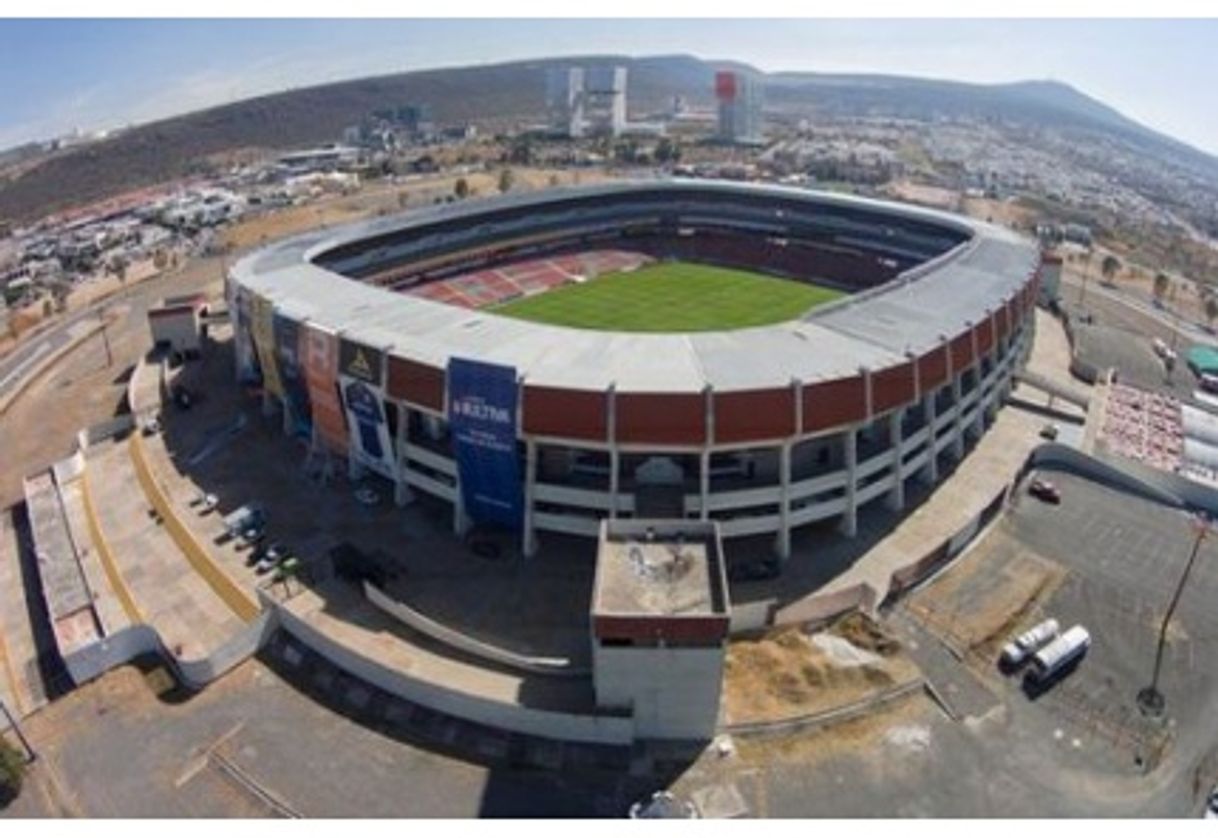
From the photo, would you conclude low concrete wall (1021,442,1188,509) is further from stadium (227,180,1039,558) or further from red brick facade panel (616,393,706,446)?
red brick facade panel (616,393,706,446)

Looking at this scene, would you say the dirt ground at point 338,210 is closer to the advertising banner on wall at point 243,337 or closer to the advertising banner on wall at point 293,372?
the advertising banner on wall at point 243,337

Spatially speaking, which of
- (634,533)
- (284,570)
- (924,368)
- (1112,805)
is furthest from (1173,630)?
(284,570)

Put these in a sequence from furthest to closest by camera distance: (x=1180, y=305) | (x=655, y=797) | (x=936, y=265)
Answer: (x=1180, y=305) < (x=936, y=265) < (x=655, y=797)

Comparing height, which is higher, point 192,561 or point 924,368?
point 924,368

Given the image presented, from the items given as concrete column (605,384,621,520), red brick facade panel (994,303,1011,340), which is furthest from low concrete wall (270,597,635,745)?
red brick facade panel (994,303,1011,340)

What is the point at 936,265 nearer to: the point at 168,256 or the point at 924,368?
the point at 924,368

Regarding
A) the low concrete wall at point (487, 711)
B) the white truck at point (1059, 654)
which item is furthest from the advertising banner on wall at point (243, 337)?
the white truck at point (1059, 654)
